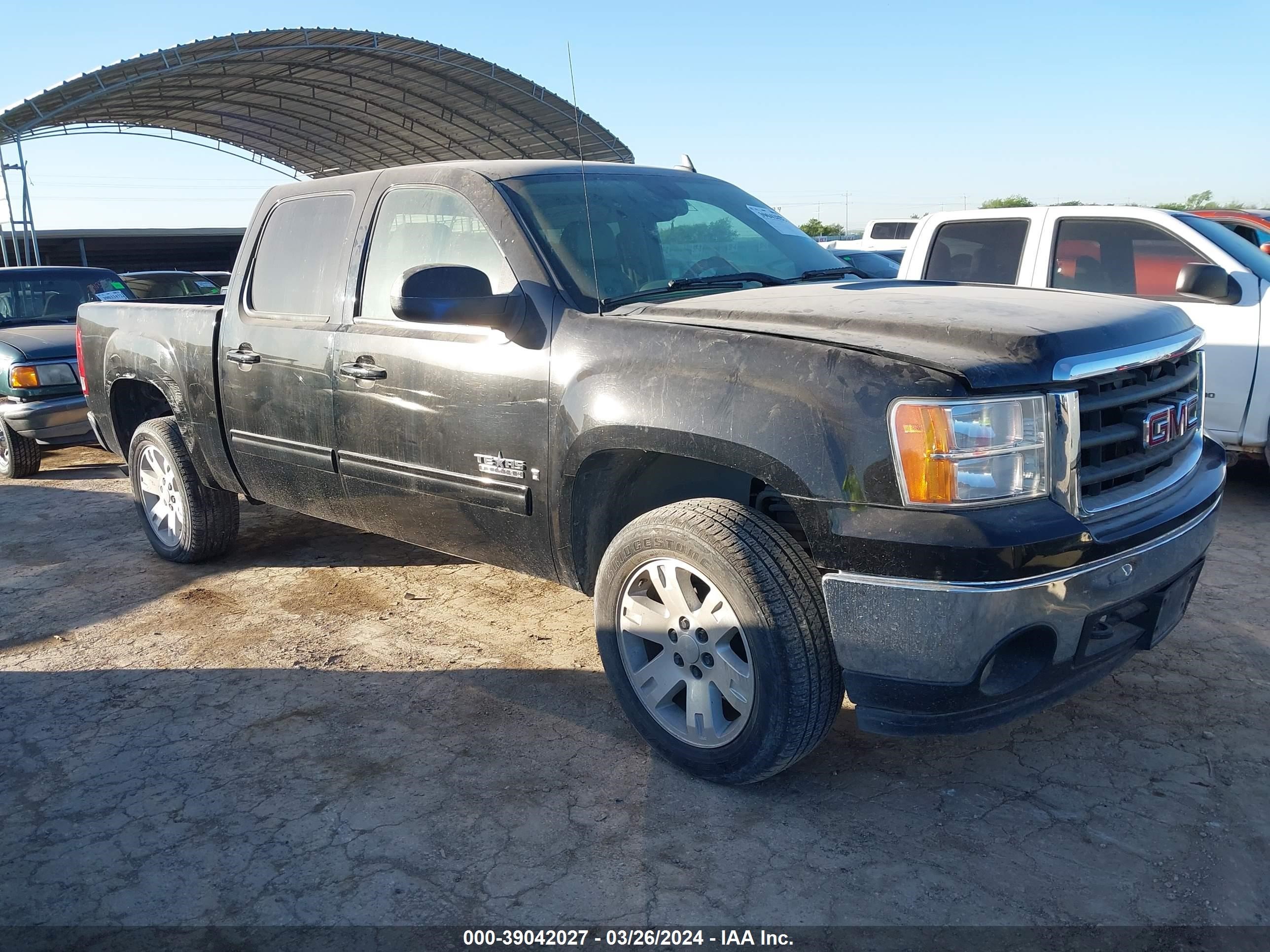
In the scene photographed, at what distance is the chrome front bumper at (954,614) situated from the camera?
254 cm

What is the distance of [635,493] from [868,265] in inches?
77.6

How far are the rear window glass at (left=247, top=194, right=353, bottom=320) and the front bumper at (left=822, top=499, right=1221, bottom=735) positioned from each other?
2.67m

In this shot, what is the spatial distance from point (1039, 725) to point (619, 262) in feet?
7.01

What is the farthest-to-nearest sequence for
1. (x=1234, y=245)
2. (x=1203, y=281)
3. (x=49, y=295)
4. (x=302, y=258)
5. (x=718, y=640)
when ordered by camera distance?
1. (x=49, y=295)
2. (x=1234, y=245)
3. (x=1203, y=281)
4. (x=302, y=258)
5. (x=718, y=640)

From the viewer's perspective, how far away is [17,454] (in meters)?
8.18

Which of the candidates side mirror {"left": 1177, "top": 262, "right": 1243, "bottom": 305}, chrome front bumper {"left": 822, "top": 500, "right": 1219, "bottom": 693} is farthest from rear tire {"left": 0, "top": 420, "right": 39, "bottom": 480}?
side mirror {"left": 1177, "top": 262, "right": 1243, "bottom": 305}

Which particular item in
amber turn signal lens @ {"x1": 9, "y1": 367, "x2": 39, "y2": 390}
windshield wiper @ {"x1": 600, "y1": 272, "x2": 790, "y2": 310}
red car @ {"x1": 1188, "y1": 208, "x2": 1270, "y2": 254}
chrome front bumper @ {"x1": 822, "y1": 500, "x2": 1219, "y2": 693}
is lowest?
amber turn signal lens @ {"x1": 9, "y1": 367, "x2": 39, "y2": 390}

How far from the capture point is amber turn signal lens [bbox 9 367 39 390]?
7961 mm

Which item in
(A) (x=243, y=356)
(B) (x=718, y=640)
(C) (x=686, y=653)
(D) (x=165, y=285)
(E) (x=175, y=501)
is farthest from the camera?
(D) (x=165, y=285)

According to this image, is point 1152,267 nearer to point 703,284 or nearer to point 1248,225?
point 1248,225

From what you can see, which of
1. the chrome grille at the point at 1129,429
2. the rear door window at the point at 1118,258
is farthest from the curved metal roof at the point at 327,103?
the chrome grille at the point at 1129,429

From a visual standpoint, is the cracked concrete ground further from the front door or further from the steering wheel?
the steering wheel

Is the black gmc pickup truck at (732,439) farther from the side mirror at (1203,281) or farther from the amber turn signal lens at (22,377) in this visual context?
the amber turn signal lens at (22,377)

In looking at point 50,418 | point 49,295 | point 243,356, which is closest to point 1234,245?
point 243,356
